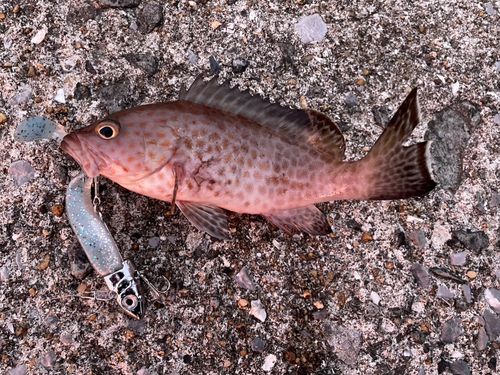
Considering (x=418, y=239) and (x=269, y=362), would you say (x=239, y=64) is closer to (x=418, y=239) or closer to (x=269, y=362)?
(x=418, y=239)

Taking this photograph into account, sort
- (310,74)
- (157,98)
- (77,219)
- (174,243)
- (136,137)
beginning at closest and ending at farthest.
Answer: (136,137) → (77,219) → (174,243) → (157,98) → (310,74)

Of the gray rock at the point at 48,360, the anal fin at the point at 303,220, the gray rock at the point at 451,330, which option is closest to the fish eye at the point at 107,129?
the anal fin at the point at 303,220

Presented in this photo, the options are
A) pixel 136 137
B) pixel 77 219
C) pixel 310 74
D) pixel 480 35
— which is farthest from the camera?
pixel 480 35

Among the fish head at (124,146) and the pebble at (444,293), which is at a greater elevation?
the fish head at (124,146)

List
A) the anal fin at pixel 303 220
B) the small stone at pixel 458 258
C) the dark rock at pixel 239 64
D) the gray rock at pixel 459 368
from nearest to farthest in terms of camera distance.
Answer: the anal fin at pixel 303 220
the gray rock at pixel 459 368
the small stone at pixel 458 258
the dark rock at pixel 239 64

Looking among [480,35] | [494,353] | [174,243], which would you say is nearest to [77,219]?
[174,243]

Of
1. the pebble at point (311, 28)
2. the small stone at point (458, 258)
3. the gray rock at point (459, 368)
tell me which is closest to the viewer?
the gray rock at point (459, 368)

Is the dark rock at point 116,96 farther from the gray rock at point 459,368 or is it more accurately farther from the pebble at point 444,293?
the gray rock at point 459,368

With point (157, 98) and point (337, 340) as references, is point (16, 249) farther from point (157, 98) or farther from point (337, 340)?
point (337, 340)
